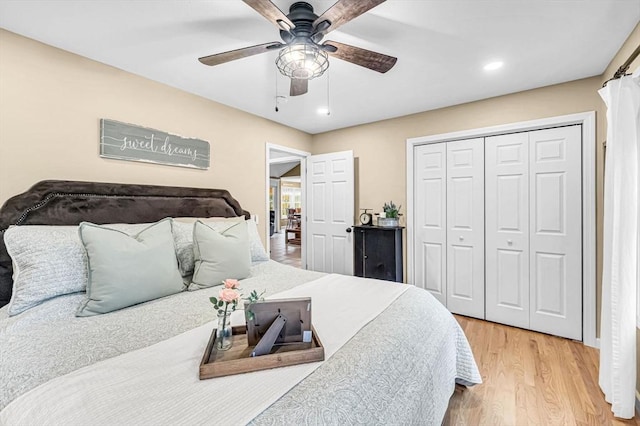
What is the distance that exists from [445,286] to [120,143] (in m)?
3.50

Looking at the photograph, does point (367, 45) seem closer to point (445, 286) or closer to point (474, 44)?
point (474, 44)

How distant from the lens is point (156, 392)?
0.86m

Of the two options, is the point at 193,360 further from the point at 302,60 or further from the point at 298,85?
the point at 298,85

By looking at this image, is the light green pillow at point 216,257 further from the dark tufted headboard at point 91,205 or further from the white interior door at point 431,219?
the white interior door at point 431,219

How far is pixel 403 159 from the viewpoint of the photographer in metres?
3.56

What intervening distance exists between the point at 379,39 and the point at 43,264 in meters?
2.34

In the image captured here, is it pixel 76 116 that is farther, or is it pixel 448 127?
pixel 448 127

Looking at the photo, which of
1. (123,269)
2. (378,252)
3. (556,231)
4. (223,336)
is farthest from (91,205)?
(556,231)

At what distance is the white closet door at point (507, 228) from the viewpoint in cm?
286

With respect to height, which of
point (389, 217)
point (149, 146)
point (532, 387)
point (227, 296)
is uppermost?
point (149, 146)

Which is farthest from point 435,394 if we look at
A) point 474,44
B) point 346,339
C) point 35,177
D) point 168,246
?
point 35,177

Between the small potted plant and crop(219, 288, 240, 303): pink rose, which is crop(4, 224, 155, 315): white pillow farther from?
the small potted plant

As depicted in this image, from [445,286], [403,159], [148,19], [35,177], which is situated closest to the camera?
[148,19]

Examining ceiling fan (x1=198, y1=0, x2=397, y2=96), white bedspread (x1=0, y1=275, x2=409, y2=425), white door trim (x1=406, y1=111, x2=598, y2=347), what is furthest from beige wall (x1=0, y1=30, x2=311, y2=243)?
white door trim (x1=406, y1=111, x2=598, y2=347)
